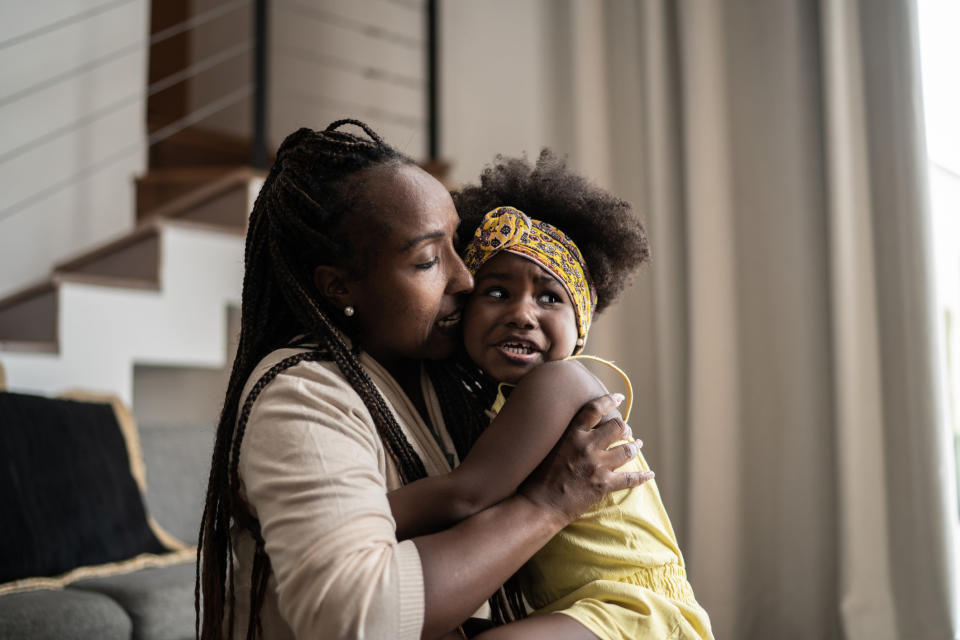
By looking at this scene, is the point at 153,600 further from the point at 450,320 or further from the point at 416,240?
the point at 416,240

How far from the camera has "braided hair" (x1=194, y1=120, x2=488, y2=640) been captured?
3.66ft

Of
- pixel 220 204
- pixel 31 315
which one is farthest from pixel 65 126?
pixel 31 315

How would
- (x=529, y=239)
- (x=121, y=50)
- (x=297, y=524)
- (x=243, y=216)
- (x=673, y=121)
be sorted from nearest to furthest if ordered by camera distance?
1. (x=297, y=524)
2. (x=529, y=239)
3. (x=673, y=121)
4. (x=243, y=216)
5. (x=121, y=50)

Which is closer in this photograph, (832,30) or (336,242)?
(336,242)

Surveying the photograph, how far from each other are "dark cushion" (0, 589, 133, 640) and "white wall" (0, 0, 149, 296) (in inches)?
85.5

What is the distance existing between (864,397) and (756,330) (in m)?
0.40

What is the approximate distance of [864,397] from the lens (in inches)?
93.5

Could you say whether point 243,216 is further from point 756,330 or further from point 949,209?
point 949,209

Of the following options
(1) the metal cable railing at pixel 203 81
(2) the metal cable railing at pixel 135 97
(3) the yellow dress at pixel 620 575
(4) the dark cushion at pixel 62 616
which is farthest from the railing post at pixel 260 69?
(3) the yellow dress at pixel 620 575

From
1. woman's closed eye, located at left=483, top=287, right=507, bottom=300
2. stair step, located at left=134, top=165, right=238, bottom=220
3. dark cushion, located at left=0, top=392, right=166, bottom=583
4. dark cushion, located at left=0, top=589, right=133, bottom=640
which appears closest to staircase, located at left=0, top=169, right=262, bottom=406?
stair step, located at left=134, top=165, right=238, bottom=220

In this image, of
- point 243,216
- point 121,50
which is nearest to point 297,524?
point 243,216

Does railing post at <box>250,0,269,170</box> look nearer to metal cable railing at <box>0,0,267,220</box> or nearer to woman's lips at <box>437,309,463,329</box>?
metal cable railing at <box>0,0,267,220</box>

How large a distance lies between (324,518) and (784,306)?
2.03 m

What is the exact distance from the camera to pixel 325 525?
90 centimetres
